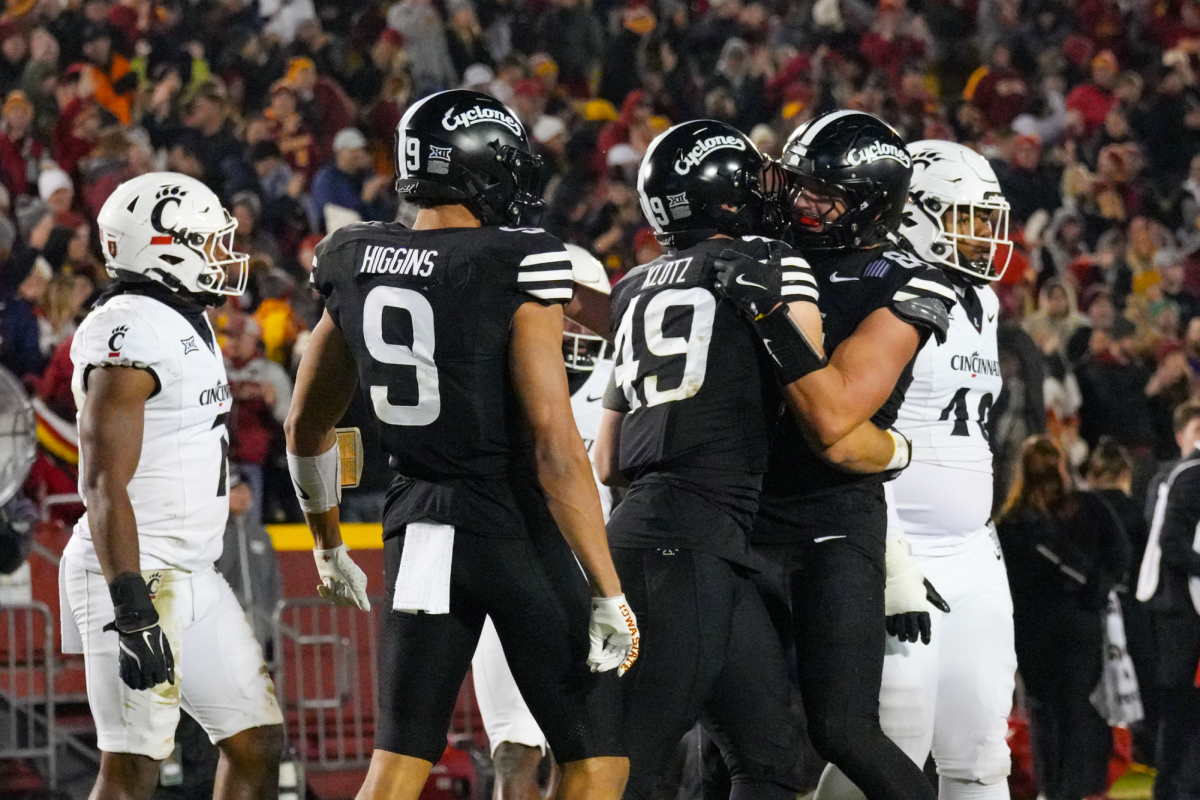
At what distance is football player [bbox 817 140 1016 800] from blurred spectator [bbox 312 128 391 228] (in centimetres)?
635

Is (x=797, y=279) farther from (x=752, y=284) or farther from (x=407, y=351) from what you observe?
(x=407, y=351)

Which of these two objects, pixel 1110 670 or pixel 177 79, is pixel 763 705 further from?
pixel 177 79

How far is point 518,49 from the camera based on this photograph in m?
13.6

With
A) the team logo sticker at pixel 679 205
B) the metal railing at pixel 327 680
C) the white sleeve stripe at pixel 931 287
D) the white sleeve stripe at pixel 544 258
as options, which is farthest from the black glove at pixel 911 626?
the metal railing at pixel 327 680

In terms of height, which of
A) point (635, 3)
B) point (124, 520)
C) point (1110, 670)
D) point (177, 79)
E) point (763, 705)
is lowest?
point (1110, 670)

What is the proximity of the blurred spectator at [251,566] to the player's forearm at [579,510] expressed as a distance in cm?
445

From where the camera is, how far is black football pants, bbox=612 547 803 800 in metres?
3.75

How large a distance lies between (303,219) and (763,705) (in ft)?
24.1

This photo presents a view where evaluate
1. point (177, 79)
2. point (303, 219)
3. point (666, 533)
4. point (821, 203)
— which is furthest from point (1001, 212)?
A: point (177, 79)

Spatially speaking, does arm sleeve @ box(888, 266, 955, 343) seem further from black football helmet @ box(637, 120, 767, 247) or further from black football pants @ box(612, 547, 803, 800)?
black football pants @ box(612, 547, 803, 800)

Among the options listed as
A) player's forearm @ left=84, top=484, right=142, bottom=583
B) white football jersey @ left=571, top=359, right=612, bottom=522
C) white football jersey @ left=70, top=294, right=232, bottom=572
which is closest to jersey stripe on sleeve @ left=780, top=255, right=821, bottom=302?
white football jersey @ left=70, top=294, right=232, bottom=572

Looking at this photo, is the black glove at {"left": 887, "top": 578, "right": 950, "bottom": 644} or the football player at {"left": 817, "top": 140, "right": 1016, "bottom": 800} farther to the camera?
the football player at {"left": 817, "top": 140, "right": 1016, "bottom": 800}

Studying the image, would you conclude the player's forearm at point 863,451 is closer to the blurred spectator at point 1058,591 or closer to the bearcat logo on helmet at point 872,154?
the bearcat logo on helmet at point 872,154

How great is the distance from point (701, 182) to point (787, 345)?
47 centimetres
